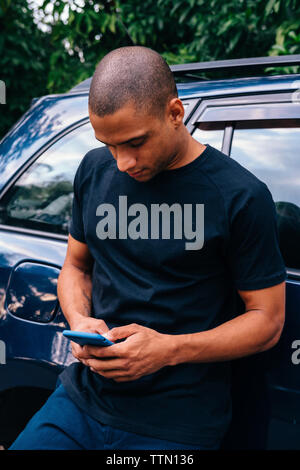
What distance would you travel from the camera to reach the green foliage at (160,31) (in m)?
4.33

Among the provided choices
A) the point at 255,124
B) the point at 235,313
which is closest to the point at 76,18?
the point at 255,124

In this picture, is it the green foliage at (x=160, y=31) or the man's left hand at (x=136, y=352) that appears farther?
the green foliage at (x=160, y=31)

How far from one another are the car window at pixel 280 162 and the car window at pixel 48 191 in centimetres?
71

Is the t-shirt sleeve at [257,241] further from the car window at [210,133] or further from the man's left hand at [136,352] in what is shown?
the car window at [210,133]

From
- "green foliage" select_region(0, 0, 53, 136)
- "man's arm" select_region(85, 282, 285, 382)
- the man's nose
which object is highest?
"green foliage" select_region(0, 0, 53, 136)

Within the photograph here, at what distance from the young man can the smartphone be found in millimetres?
36

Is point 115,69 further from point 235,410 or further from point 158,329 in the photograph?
point 235,410

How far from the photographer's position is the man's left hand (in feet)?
4.52

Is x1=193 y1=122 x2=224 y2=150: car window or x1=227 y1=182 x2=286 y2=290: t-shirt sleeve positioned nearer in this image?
x1=227 y1=182 x2=286 y2=290: t-shirt sleeve

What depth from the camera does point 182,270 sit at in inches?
57.5

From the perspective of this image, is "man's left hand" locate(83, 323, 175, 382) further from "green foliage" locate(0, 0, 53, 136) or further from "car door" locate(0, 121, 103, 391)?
"green foliage" locate(0, 0, 53, 136)

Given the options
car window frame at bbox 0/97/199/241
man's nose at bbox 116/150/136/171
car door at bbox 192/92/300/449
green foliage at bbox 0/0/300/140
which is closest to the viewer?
man's nose at bbox 116/150/136/171

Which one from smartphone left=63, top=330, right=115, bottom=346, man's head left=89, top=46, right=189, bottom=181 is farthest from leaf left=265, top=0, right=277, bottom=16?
smartphone left=63, top=330, right=115, bottom=346

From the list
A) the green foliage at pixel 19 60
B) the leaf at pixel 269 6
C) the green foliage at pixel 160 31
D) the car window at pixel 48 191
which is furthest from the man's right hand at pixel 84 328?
the green foliage at pixel 19 60
